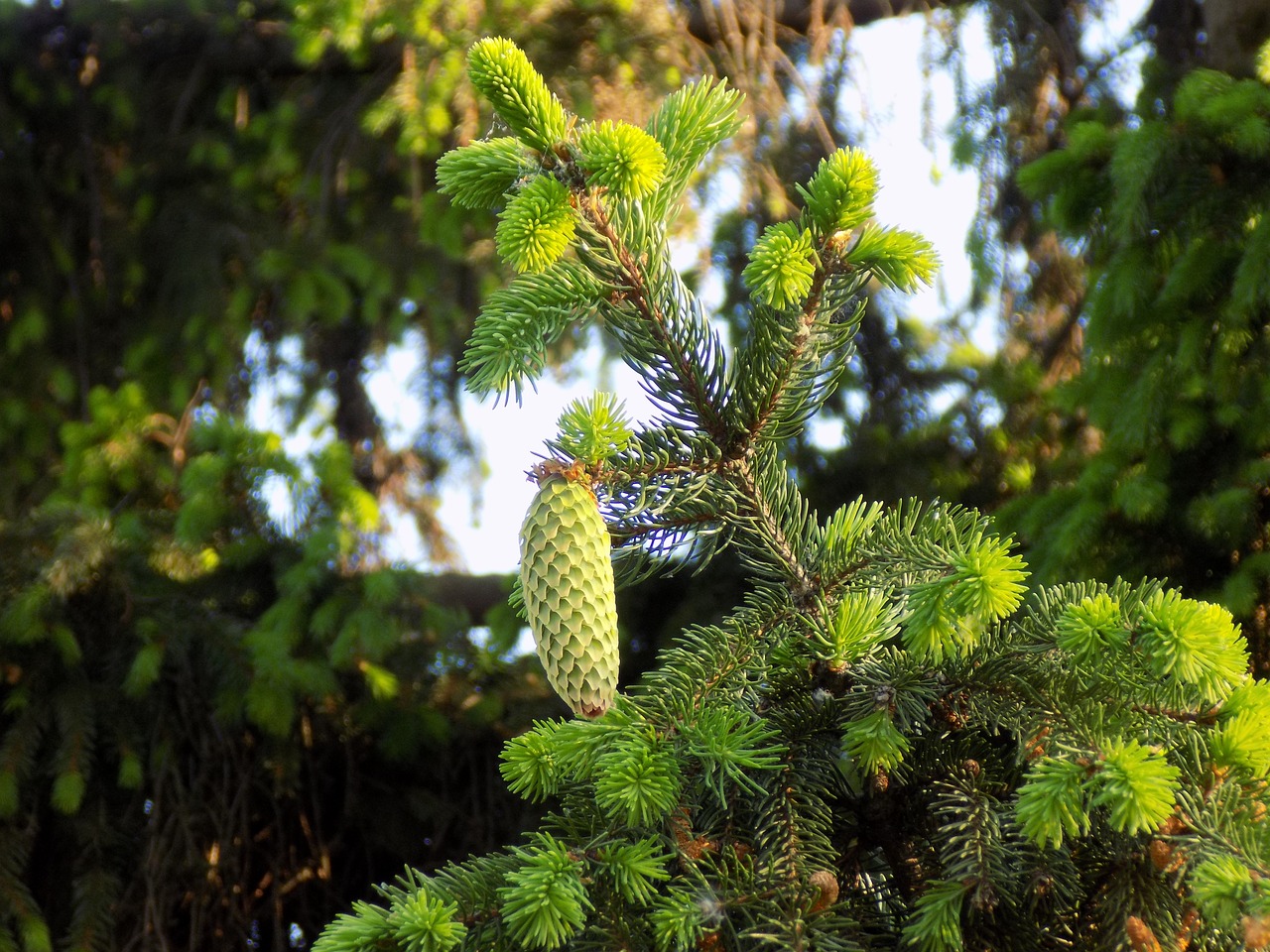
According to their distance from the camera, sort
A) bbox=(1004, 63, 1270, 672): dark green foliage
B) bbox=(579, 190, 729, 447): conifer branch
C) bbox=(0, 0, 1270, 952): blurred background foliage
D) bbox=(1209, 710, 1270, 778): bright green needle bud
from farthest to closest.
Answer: bbox=(0, 0, 1270, 952): blurred background foliage < bbox=(1004, 63, 1270, 672): dark green foliage < bbox=(579, 190, 729, 447): conifer branch < bbox=(1209, 710, 1270, 778): bright green needle bud

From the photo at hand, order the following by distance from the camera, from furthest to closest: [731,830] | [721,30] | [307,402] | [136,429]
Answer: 1. [307,402]
2. [721,30]
3. [136,429]
4. [731,830]

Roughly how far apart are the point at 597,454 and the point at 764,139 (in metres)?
2.46

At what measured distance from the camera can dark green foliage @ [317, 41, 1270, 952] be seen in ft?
2.52

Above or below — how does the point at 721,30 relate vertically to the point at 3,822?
above

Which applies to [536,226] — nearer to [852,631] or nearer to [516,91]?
[516,91]

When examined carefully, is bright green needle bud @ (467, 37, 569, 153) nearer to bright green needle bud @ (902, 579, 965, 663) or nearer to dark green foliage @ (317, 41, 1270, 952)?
dark green foliage @ (317, 41, 1270, 952)

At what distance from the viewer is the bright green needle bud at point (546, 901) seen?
74cm

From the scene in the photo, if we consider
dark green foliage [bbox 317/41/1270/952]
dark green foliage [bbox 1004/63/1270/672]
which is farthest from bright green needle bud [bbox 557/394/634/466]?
dark green foliage [bbox 1004/63/1270/672]

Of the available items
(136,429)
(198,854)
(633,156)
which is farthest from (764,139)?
(633,156)

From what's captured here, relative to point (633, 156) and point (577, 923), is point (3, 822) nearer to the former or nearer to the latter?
point (577, 923)

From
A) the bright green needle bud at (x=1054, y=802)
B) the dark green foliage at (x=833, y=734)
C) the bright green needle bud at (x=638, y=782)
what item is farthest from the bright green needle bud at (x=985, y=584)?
the bright green needle bud at (x=638, y=782)

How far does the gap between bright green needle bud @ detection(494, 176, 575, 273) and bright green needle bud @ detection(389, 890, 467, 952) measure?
449mm

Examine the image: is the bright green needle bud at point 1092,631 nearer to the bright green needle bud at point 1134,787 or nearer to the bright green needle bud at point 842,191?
the bright green needle bud at point 1134,787

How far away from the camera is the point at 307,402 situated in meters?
4.31
